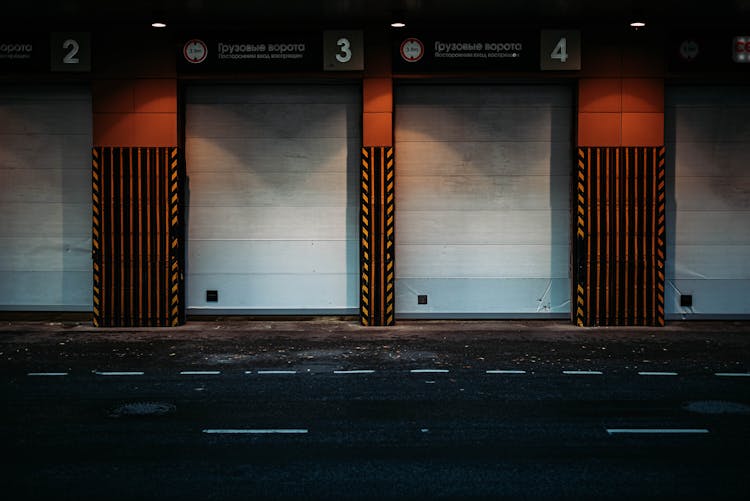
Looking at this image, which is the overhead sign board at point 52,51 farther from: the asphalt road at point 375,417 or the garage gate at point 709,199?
the garage gate at point 709,199

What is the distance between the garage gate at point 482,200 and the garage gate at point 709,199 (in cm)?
219

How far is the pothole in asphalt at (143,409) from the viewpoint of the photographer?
9117 mm

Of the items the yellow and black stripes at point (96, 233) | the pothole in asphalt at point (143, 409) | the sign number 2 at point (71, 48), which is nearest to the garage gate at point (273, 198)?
the yellow and black stripes at point (96, 233)

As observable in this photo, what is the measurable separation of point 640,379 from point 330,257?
7.58 meters

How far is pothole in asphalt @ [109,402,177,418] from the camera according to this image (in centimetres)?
912

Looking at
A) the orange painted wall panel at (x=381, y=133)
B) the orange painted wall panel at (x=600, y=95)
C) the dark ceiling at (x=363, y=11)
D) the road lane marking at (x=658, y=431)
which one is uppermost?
the dark ceiling at (x=363, y=11)

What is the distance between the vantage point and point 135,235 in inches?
634

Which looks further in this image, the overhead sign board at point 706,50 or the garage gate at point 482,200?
the garage gate at point 482,200

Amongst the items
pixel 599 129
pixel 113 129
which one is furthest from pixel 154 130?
pixel 599 129

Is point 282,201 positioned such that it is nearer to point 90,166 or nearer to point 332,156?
point 332,156

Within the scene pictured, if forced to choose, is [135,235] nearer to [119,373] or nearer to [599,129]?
[119,373]

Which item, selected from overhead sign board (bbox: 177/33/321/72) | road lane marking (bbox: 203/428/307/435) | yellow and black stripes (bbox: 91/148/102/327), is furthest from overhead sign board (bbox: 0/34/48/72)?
road lane marking (bbox: 203/428/307/435)

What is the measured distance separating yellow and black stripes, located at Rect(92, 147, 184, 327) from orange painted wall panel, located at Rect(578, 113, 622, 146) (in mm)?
8188

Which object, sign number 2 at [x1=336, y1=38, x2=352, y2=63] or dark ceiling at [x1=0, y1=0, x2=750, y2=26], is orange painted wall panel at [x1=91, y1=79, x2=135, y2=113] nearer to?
dark ceiling at [x1=0, y1=0, x2=750, y2=26]
